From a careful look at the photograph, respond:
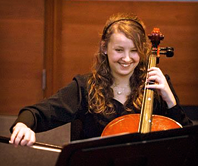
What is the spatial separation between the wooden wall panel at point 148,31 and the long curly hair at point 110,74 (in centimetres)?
99

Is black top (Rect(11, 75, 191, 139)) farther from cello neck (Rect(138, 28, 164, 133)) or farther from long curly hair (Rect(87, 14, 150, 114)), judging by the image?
cello neck (Rect(138, 28, 164, 133))

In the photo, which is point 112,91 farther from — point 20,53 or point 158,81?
point 20,53

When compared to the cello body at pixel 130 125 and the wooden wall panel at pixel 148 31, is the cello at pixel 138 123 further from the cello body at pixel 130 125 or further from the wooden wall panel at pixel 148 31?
the wooden wall panel at pixel 148 31

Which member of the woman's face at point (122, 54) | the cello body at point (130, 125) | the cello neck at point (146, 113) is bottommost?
the cello body at point (130, 125)

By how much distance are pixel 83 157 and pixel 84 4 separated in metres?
1.77

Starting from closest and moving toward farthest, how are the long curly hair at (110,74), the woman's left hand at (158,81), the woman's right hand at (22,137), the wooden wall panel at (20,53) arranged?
the woman's right hand at (22,137), the woman's left hand at (158,81), the long curly hair at (110,74), the wooden wall panel at (20,53)

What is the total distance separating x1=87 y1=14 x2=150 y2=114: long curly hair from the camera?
1476 mm

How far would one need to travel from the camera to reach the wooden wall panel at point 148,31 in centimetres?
253

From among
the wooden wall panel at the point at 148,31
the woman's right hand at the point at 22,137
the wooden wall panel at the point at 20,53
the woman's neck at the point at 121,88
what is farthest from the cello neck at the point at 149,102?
the wooden wall panel at the point at 20,53

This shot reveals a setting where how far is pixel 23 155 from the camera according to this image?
2438 mm

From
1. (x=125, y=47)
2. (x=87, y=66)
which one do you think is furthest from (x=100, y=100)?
(x=87, y=66)

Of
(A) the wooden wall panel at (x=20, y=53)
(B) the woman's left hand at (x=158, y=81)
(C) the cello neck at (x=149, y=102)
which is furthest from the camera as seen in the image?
(A) the wooden wall panel at (x=20, y=53)

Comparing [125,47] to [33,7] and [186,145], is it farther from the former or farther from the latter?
[33,7]

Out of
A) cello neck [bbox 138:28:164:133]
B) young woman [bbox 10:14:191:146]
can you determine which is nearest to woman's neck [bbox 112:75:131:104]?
young woman [bbox 10:14:191:146]
